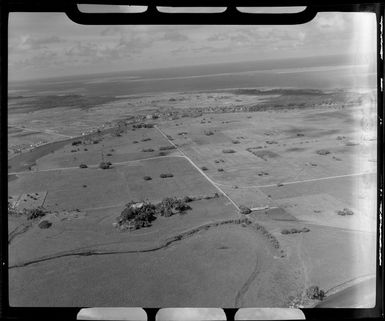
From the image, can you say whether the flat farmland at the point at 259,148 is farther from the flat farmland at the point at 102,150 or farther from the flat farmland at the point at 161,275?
the flat farmland at the point at 161,275

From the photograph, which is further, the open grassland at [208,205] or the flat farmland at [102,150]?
the flat farmland at [102,150]

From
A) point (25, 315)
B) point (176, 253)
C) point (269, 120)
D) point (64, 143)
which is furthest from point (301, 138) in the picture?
point (25, 315)

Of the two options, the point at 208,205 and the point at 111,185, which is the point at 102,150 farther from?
the point at 208,205

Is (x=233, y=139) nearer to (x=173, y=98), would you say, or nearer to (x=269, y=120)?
(x=269, y=120)

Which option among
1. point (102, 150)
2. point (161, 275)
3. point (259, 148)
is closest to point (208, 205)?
point (259, 148)

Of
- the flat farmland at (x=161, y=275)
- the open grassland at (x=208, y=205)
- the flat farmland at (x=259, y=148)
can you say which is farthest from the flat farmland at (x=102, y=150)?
the flat farmland at (x=161, y=275)

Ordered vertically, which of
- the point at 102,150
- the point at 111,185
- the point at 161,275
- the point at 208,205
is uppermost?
the point at 102,150

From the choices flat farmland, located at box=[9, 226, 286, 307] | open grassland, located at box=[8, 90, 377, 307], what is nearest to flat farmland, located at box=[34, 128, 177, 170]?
open grassland, located at box=[8, 90, 377, 307]

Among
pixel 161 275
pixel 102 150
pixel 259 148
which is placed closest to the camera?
pixel 161 275

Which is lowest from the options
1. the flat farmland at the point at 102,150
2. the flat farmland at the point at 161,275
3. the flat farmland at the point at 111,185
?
the flat farmland at the point at 161,275

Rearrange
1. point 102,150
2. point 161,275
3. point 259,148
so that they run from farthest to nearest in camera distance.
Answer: point 259,148 → point 102,150 → point 161,275

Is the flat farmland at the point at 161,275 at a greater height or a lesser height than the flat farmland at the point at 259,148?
lesser

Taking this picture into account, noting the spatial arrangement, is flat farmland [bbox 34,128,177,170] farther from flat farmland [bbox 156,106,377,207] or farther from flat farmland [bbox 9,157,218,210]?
flat farmland [bbox 156,106,377,207]
